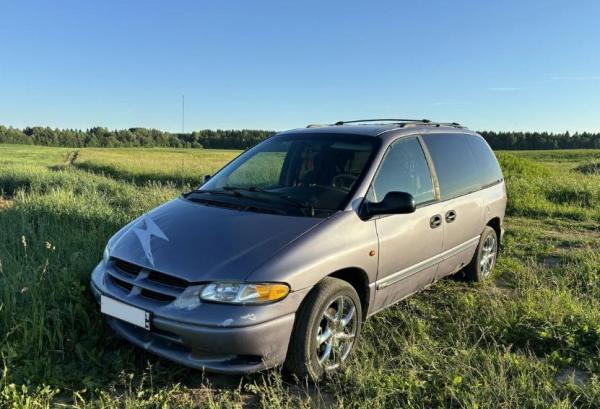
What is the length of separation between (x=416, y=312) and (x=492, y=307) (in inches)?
26.6

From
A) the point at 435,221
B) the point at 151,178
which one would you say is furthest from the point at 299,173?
the point at 151,178

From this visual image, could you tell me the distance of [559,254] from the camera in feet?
22.3

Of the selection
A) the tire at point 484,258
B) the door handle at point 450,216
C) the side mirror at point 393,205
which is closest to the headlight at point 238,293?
the side mirror at point 393,205

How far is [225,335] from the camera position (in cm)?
270

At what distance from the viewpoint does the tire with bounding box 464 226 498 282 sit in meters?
5.24

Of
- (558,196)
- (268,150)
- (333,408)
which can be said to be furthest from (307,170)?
(558,196)

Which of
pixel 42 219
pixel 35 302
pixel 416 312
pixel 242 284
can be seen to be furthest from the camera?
pixel 42 219

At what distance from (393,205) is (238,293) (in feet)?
4.31

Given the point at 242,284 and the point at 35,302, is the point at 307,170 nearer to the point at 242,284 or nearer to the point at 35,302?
the point at 242,284

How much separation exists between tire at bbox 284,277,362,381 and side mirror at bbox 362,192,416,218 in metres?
0.59

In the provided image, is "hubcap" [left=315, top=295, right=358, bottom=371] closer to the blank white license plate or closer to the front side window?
the front side window

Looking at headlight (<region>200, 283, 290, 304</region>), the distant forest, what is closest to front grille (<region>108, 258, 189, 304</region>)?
headlight (<region>200, 283, 290, 304</region>)

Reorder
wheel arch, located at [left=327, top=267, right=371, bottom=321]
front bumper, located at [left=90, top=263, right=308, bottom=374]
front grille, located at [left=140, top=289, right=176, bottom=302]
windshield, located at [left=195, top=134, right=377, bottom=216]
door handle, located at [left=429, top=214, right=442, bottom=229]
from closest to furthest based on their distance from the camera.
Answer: front bumper, located at [left=90, top=263, right=308, bottom=374] → front grille, located at [left=140, top=289, right=176, bottom=302] → wheel arch, located at [left=327, top=267, right=371, bottom=321] → windshield, located at [left=195, top=134, right=377, bottom=216] → door handle, located at [left=429, top=214, right=442, bottom=229]

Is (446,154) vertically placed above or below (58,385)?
above
